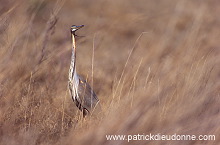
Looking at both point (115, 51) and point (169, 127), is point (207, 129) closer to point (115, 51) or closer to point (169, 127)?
point (169, 127)

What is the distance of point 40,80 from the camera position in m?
2.46

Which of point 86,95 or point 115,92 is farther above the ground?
point 115,92

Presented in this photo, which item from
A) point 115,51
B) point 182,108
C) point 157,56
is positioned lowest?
point 115,51

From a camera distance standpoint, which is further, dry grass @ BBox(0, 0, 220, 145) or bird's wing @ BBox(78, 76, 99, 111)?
bird's wing @ BBox(78, 76, 99, 111)

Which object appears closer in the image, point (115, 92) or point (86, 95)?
point (115, 92)

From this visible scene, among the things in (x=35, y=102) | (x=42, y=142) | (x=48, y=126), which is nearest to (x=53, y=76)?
(x=35, y=102)

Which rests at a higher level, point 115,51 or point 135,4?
point 135,4

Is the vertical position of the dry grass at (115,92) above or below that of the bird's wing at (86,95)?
above

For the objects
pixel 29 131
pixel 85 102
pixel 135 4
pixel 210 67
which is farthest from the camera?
pixel 135 4

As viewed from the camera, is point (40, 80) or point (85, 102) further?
point (85, 102)

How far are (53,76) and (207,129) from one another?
932mm

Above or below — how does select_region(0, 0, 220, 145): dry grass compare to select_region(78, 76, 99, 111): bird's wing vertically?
above

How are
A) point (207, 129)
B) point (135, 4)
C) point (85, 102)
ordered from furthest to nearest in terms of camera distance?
point (135, 4), point (85, 102), point (207, 129)

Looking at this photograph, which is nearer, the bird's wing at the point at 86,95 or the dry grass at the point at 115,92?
the dry grass at the point at 115,92
